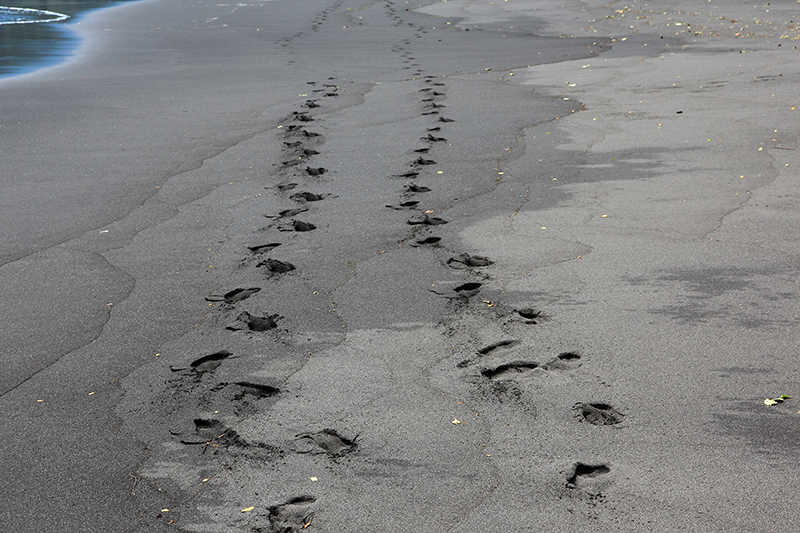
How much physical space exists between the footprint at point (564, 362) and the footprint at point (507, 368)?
45mm

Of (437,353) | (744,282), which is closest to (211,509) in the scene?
(437,353)

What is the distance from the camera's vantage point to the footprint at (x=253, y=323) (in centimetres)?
285

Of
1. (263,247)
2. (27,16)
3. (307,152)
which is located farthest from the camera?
(27,16)

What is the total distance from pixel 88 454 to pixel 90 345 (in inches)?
27.7

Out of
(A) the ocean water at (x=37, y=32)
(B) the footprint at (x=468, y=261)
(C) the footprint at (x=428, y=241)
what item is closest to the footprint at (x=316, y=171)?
(C) the footprint at (x=428, y=241)

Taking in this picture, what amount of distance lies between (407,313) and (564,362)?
2.28 feet

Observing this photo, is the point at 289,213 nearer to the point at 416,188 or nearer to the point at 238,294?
the point at 416,188

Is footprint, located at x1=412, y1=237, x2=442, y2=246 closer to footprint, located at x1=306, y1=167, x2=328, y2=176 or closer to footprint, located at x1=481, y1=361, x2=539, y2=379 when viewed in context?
footprint, located at x1=481, y1=361, x2=539, y2=379

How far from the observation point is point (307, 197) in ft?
14.1

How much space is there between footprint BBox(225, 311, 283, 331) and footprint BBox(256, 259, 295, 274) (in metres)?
0.46

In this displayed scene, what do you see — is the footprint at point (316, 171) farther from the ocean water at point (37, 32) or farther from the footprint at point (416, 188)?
the ocean water at point (37, 32)

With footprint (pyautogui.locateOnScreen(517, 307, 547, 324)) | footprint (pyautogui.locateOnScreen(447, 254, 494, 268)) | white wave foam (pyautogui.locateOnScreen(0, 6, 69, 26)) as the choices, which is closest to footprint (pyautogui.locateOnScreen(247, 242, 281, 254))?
footprint (pyautogui.locateOnScreen(447, 254, 494, 268))

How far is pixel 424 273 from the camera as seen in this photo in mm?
3273

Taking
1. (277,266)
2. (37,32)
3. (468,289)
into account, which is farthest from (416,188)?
(37,32)
